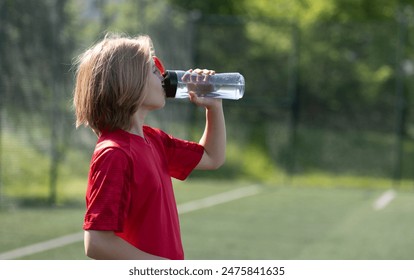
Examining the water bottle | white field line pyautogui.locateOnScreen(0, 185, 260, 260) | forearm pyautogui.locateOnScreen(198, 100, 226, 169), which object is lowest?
white field line pyautogui.locateOnScreen(0, 185, 260, 260)

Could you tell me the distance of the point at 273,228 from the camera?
969 centimetres

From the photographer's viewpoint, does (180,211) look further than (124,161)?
Yes

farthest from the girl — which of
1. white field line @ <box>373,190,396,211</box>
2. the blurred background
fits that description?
the blurred background

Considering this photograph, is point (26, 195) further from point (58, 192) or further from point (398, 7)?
point (398, 7)

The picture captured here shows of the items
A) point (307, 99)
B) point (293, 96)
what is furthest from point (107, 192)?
point (307, 99)

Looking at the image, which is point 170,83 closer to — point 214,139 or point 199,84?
point 199,84

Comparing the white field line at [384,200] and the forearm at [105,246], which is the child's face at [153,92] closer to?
the forearm at [105,246]

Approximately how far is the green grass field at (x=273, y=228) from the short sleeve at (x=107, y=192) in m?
4.72

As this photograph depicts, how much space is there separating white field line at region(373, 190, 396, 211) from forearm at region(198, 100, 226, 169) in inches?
363

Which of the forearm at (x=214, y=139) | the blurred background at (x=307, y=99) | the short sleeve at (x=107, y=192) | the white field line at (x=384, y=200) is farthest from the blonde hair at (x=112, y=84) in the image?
the blurred background at (x=307, y=99)

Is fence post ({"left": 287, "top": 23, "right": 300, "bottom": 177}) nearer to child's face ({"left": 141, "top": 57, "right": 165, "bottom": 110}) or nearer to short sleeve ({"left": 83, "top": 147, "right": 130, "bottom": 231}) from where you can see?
child's face ({"left": 141, "top": 57, "right": 165, "bottom": 110})

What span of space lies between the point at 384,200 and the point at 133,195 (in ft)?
37.6

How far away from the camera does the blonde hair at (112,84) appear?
8.87 feet

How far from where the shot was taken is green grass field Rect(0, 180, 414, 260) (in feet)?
26.0
